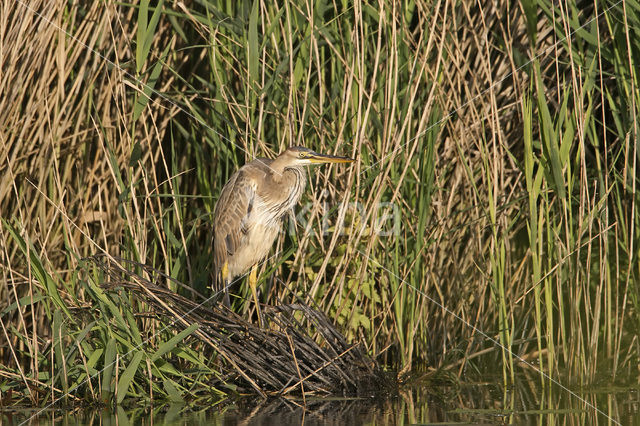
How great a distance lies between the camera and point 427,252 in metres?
4.15

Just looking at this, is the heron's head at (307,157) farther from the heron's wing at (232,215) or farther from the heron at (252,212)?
the heron's wing at (232,215)

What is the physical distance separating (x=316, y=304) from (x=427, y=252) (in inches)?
27.1

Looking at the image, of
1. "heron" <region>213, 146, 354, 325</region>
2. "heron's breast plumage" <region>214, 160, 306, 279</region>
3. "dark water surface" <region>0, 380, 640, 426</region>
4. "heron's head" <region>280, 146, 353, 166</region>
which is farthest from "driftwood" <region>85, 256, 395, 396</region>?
"heron's head" <region>280, 146, 353, 166</region>

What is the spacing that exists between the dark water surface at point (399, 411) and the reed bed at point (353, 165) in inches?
5.7

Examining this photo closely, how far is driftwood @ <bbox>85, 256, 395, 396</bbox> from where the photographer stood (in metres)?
3.56

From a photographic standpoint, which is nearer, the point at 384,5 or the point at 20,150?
the point at 384,5

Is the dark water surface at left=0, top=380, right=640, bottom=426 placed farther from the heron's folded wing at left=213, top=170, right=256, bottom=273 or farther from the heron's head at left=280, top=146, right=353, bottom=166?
the heron's head at left=280, top=146, right=353, bottom=166

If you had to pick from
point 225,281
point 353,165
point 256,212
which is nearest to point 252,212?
point 256,212

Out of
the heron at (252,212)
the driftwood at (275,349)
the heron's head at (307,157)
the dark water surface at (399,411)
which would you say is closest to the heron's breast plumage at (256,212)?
the heron at (252,212)

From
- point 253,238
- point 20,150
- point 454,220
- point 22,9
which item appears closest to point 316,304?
point 253,238

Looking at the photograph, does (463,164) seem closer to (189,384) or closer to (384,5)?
(384,5)

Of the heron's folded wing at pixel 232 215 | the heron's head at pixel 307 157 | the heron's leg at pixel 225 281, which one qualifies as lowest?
the heron's leg at pixel 225 281

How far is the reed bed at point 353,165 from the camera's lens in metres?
3.71

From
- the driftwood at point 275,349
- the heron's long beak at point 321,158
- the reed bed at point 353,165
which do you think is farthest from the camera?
the heron's long beak at point 321,158
